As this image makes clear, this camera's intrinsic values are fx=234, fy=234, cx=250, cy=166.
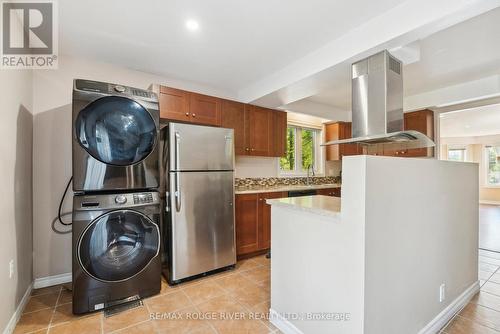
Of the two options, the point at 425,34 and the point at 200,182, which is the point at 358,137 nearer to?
the point at 425,34

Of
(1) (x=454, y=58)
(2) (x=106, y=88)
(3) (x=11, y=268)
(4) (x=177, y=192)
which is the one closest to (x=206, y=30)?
(2) (x=106, y=88)

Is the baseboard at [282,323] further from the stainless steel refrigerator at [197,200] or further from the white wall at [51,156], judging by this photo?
the white wall at [51,156]

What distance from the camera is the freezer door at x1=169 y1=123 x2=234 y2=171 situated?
2510mm

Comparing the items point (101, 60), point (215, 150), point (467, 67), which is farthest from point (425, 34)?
point (101, 60)

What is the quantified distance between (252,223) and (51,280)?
91.3 inches

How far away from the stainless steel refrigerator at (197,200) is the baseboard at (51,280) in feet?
3.35

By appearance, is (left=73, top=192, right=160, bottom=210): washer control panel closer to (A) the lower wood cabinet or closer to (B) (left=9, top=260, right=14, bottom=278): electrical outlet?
(B) (left=9, top=260, right=14, bottom=278): electrical outlet

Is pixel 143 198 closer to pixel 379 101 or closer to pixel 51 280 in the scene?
pixel 51 280

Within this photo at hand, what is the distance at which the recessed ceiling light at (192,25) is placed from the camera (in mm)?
1979

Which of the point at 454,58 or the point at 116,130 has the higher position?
the point at 454,58

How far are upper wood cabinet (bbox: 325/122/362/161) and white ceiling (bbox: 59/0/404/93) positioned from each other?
2500mm

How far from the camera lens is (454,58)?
2.61 meters

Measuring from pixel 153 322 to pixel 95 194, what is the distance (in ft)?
3.84

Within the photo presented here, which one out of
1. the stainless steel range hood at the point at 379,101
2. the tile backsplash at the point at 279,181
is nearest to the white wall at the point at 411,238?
the stainless steel range hood at the point at 379,101
